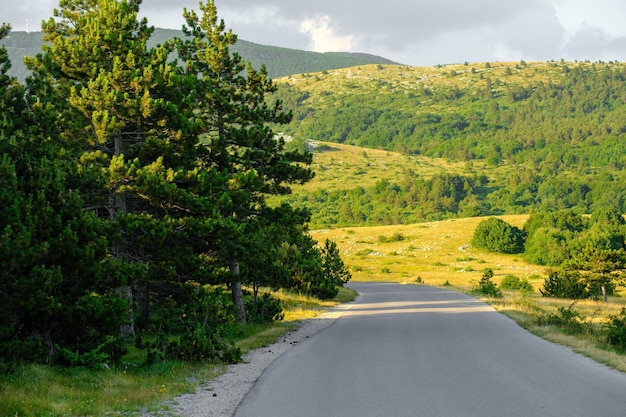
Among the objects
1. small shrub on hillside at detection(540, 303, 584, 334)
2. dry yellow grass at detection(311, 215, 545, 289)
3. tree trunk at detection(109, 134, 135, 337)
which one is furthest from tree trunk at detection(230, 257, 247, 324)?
dry yellow grass at detection(311, 215, 545, 289)

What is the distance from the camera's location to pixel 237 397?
1018 cm

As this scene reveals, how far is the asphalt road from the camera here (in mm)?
8703

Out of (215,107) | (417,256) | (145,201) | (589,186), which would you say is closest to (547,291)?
(215,107)

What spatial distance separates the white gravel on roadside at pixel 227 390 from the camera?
→ 923 cm

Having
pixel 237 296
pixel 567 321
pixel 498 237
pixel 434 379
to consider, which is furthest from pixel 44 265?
pixel 498 237

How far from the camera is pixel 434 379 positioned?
10852mm

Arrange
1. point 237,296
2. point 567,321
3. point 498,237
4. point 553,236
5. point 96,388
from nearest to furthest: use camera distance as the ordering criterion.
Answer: point 96,388 < point 567,321 < point 237,296 < point 553,236 < point 498,237

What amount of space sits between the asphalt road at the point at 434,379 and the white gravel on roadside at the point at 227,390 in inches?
10.1

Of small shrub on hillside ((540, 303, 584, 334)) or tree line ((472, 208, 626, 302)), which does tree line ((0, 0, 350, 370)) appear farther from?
tree line ((472, 208, 626, 302))

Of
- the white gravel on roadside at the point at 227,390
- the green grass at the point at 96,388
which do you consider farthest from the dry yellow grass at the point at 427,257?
the green grass at the point at 96,388

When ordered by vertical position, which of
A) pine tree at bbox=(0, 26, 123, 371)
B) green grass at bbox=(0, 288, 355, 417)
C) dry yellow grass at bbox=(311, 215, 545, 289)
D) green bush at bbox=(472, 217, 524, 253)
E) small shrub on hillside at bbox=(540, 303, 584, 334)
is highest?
pine tree at bbox=(0, 26, 123, 371)

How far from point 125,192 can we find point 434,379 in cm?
991

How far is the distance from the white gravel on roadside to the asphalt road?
0.26 metres

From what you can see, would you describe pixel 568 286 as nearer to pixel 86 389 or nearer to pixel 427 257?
pixel 86 389
